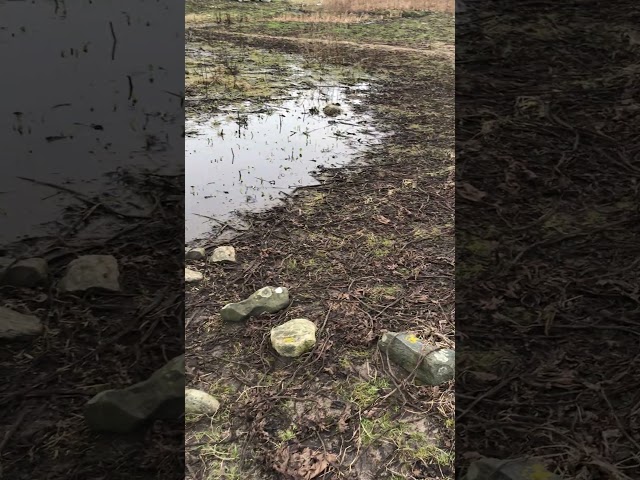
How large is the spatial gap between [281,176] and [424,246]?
1.52 meters

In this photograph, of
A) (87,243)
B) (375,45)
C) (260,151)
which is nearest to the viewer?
(87,243)

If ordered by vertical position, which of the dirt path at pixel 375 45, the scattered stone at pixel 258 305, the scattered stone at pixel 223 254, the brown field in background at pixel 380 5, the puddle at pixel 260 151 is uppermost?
the brown field in background at pixel 380 5

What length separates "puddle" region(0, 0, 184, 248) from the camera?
387cm

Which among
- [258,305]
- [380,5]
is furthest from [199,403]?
[380,5]

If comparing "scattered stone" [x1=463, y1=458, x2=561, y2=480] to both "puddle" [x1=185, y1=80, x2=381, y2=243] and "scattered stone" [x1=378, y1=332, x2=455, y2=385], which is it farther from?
"puddle" [x1=185, y1=80, x2=381, y2=243]

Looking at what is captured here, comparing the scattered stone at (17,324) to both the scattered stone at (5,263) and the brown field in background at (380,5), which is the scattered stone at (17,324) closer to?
the scattered stone at (5,263)

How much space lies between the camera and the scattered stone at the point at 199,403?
248 centimetres

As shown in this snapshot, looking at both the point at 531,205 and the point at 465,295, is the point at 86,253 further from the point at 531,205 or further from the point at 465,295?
the point at 531,205

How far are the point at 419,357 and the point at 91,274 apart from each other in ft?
5.76

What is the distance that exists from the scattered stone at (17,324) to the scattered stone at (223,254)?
1119 millimetres

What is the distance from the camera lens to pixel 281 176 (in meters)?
4.80

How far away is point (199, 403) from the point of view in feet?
8.23

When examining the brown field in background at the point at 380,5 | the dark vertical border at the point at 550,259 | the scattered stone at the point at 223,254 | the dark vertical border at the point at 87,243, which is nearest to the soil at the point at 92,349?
the dark vertical border at the point at 87,243

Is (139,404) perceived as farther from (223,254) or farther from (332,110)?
(332,110)
